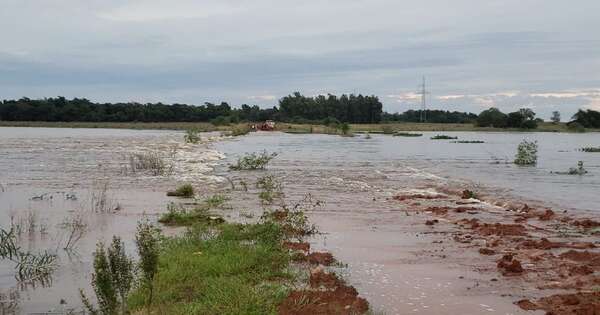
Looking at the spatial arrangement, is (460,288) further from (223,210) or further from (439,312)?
(223,210)

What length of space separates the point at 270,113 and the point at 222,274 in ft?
506

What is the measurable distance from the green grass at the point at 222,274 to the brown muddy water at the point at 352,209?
3.69ft

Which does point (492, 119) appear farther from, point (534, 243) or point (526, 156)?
point (534, 243)

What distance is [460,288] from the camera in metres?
8.86

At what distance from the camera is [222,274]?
28.5 ft

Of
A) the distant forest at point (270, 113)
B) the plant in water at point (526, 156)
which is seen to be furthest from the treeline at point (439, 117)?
the plant in water at point (526, 156)

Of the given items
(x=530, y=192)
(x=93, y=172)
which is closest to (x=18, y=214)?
(x=93, y=172)

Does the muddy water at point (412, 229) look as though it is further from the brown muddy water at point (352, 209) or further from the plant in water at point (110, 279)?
the plant in water at point (110, 279)

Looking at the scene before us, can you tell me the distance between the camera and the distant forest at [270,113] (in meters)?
132

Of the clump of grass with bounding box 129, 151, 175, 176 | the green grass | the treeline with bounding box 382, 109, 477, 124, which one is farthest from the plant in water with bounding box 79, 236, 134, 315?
the treeline with bounding box 382, 109, 477, 124

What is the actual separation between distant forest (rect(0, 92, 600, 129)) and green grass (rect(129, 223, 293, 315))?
391ft

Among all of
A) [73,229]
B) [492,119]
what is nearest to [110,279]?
[73,229]

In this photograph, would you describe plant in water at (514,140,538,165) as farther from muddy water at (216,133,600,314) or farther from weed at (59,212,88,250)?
weed at (59,212,88,250)

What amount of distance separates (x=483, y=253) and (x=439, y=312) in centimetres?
391
